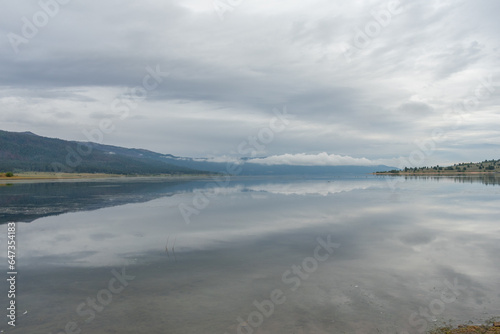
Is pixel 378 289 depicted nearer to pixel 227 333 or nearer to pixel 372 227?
pixel 227 333

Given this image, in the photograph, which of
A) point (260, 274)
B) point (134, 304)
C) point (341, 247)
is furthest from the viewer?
point (341, 247)

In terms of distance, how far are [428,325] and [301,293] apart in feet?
15.7

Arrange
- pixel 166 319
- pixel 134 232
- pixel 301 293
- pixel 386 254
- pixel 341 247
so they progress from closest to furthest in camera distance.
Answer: pixel 166 319 < pixel 301 293 < pixel 386 254 < pixel 341 247 < pixel 134 232

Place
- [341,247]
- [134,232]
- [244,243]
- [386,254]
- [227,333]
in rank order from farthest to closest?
1. [134,232]
2. [244,243]
3. [341,247]
4. [386,254]
5. [227,333]

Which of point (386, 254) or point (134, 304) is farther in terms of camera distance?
point (386, 254)

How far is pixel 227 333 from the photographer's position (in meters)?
10.7

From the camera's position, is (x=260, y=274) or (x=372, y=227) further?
(x=372, y=227)

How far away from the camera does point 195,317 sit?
464 inches

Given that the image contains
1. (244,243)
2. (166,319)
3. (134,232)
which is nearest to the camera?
(166,319)

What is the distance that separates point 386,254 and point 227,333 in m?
12.8

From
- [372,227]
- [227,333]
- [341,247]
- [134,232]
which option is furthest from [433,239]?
[134,232]

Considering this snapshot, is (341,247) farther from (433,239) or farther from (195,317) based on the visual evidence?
(195,317)

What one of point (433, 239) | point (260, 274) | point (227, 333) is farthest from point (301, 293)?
point (433, 239)

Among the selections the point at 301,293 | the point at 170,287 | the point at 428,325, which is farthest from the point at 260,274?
the point at 428,325
